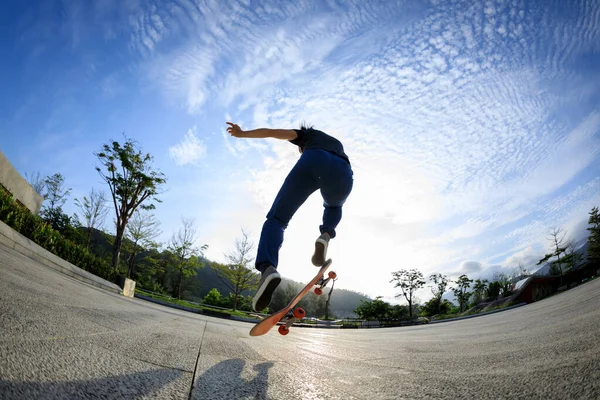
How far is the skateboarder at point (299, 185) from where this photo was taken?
222 cm

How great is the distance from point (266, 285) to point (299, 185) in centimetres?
89

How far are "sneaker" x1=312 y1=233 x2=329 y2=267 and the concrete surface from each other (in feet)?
39.0

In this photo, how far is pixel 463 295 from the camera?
40062 mm

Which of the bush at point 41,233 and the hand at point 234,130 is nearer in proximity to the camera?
the hand at point 234,130

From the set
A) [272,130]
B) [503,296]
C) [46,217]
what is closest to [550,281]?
[503,296]

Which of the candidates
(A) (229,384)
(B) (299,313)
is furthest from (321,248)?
(A) (229,384)

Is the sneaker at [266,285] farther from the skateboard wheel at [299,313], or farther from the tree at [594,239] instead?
the tree at [594,239]

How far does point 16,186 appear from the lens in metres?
10.3

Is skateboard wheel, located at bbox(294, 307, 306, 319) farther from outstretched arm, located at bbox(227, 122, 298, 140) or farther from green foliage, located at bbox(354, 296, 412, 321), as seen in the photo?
green foliage, located at bbox(354, 296, 412, 321)

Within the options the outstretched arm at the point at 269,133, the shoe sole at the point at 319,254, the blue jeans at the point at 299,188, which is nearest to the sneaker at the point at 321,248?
the shoe sole at the point at 319,254

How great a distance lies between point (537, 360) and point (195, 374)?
3.87 ft

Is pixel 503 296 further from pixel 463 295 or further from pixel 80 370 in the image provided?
pixel 80 370

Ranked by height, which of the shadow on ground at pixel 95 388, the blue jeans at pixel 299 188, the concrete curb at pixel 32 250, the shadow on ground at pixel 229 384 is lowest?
the concrete curb at pixel 32 250

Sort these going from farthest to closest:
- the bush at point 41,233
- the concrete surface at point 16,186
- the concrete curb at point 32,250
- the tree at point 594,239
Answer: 1. the tree at point 594,239
2. the concrete surface at point 16,186
3. the bush at point 41,233
4. the concrete curb at point 32,250
